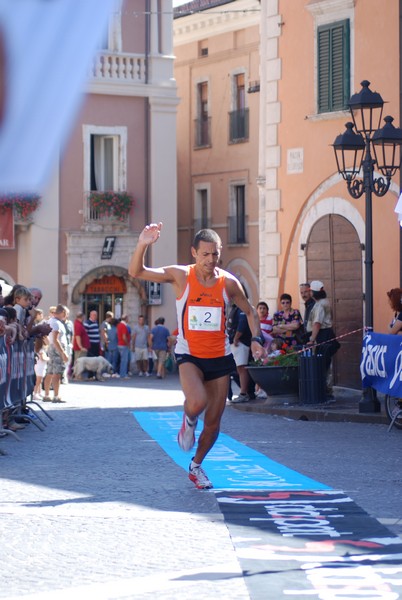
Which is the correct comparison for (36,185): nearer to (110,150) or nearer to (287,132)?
(287,132)

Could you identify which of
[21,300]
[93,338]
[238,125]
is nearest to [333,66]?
[21,300]

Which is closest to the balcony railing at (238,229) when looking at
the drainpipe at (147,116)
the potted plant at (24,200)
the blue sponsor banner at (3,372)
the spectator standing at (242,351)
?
the drainpipe at (147,116)

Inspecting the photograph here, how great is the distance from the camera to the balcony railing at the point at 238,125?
45188mm

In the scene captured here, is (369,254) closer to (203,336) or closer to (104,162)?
(203,336)

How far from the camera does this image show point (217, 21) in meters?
46.4

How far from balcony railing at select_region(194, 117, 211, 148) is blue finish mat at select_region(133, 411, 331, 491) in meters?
32.0

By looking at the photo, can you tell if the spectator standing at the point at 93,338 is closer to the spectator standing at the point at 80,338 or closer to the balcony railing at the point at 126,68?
the spectator standing at the point at 80,338

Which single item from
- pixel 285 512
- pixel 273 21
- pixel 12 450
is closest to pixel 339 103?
pixel 273 21

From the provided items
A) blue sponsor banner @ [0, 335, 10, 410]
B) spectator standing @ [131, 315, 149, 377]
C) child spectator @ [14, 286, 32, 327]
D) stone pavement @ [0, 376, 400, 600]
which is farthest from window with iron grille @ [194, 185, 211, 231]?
blue sponsor banner @ [0, 335, 10, 410]

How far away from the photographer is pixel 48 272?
40.8 metres

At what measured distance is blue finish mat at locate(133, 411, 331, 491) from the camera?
963 centimetres

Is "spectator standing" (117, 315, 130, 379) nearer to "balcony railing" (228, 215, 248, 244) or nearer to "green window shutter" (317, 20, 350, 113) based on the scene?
"balcony railing" (228, 215, 248, 244)

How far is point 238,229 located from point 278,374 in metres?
26.1

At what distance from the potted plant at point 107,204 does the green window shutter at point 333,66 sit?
683 inches
